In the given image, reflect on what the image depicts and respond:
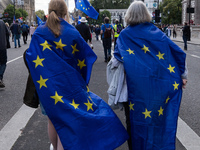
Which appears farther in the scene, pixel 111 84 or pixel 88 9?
pixel 88 9

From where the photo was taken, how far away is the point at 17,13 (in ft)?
338

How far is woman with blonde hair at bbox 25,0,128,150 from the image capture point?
8.78ft

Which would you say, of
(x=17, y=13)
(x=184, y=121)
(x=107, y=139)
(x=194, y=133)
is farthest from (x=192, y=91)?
(x=17, y=13)

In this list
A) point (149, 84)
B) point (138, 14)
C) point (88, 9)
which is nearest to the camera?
point (149, 84)

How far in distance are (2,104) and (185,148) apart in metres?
3.61

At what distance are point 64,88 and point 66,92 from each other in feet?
0.13

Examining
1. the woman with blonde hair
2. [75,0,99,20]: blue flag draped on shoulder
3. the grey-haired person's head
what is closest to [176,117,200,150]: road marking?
the woman with blonde hair

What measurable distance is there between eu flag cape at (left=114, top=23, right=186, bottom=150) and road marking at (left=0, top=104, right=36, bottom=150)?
1587 mm

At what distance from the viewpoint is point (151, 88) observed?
122 inches

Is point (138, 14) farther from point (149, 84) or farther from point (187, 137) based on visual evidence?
point (187, 137)

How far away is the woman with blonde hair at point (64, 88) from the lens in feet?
8.78

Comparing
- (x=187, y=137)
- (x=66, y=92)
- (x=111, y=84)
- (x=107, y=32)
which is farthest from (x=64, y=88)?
(x=107, y=32)

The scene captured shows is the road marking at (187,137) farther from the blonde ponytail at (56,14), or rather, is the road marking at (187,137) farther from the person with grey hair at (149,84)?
the blonde ponytail at (56,14)

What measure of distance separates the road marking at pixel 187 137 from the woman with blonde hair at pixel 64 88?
1223 mm
